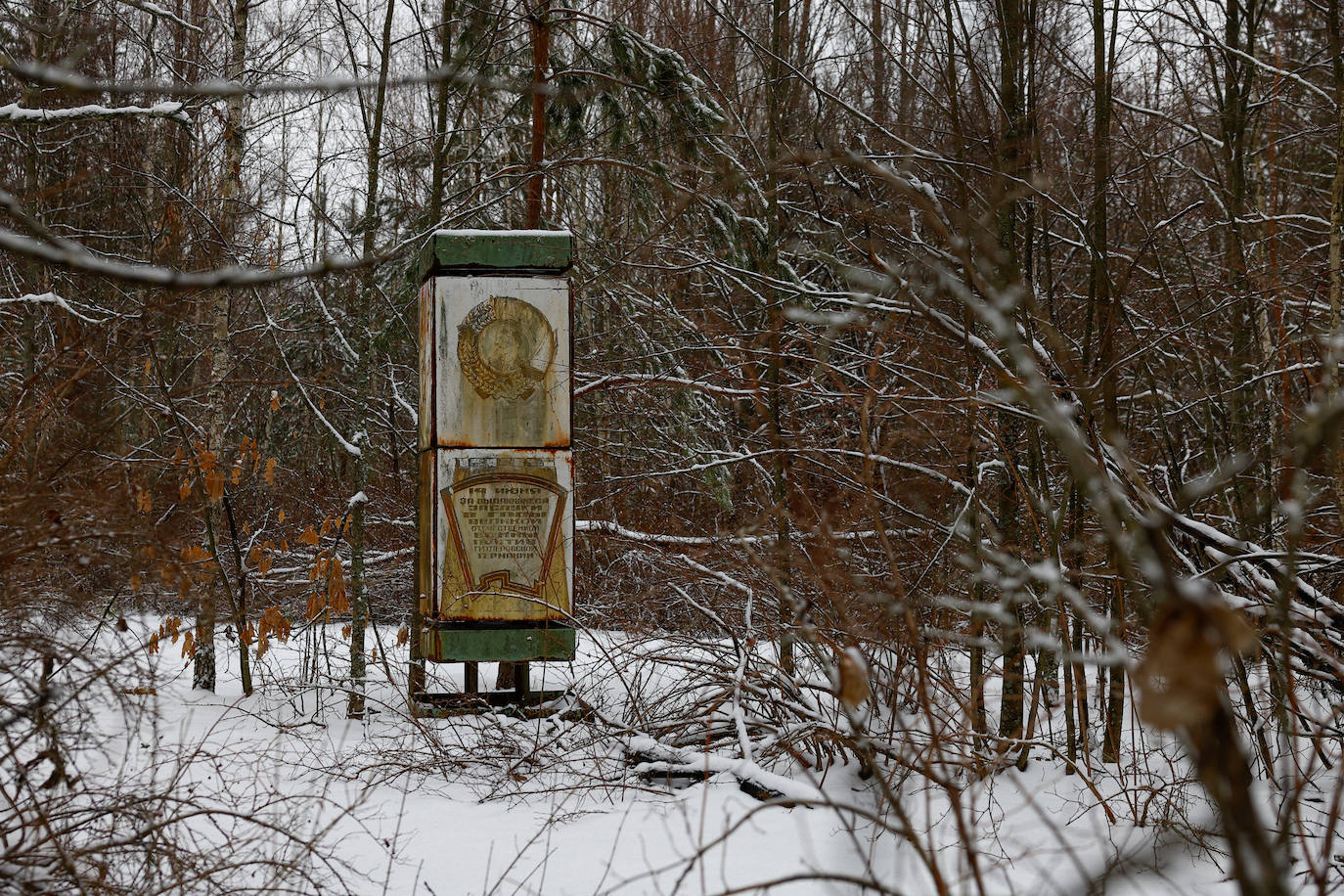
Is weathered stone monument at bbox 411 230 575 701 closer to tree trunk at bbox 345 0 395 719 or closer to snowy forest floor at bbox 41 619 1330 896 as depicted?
snowy forest floor at bbox 41 619 1330 896

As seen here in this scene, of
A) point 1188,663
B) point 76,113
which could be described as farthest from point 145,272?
point 76,113

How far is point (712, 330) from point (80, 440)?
389 cm

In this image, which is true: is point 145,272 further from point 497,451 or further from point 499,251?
point 499,251

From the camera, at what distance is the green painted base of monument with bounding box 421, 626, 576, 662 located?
23.0 ft

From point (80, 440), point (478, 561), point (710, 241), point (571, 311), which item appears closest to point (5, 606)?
point (80, 440)

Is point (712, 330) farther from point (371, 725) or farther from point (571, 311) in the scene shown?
point (371, 725)

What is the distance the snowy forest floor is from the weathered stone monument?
57 cm

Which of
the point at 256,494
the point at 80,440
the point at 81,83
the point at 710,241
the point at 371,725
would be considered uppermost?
the point at 710,241

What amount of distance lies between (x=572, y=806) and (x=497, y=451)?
2.29 metres

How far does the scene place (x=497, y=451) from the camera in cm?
714

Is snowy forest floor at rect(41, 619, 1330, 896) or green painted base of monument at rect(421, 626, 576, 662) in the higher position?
green painted base of monument at rect(421, 626, 576, 662)

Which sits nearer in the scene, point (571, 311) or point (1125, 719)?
point (571, 311)

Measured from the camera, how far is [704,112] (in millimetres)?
8211

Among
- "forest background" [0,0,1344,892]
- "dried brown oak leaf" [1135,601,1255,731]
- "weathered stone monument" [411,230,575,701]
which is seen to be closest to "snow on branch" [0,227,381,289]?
"forest background" [0,0,1344,892]
